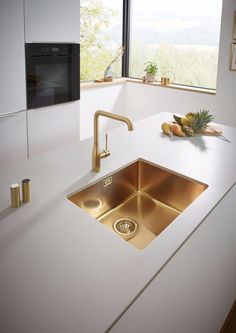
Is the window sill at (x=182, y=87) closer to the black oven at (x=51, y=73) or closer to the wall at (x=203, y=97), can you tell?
the wall at (x=203, y=97)

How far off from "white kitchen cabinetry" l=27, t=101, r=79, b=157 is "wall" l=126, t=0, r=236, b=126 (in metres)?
1.43

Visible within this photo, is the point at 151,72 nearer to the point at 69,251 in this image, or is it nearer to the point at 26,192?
the point at 26,192

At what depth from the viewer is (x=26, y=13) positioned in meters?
2.47

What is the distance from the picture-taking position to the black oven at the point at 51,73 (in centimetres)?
266

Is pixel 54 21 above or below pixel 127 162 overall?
above

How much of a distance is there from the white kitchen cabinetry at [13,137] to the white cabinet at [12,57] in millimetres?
78

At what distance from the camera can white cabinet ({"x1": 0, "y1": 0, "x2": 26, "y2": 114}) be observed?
2373 mm

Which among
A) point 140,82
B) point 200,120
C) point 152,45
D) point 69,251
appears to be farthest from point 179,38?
point 69,251

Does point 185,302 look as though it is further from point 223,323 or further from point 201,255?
point 223,323

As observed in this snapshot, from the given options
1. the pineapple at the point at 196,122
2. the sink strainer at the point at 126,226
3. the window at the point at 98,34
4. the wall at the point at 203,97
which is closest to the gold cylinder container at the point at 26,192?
the sink strainer at the point at 126,226

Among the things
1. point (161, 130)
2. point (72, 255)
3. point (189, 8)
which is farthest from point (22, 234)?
point (189, 8)

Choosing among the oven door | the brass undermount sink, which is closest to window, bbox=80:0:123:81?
the oven door

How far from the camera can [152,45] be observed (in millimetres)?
4387

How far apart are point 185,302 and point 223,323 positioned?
395mm
